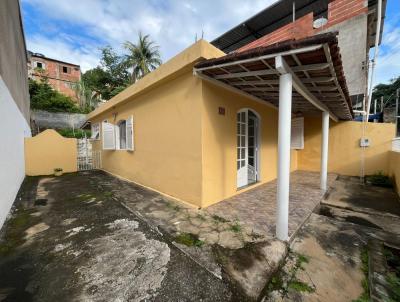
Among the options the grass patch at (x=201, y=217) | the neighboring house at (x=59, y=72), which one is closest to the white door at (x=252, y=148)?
the grass patch at (x=201, y=217)

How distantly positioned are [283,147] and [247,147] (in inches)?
113

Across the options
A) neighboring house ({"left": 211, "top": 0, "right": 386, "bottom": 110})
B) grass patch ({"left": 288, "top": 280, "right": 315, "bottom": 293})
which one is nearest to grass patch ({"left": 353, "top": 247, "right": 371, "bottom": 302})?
grass patch ({"left": 288, "top": 280, "right": 315, "bottom": 293})

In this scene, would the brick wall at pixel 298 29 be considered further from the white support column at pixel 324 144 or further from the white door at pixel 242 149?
the white door at pixel 242 149

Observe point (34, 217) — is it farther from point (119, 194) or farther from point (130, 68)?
point (130, 68)

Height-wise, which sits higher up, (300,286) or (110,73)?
(110,73)

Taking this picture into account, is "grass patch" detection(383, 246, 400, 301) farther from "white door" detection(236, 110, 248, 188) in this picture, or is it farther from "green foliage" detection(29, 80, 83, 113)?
"green foliage" detection(29, 80, 83, 113)

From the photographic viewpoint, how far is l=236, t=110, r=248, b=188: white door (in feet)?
17.3

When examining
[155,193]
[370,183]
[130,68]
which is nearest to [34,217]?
[155,193]

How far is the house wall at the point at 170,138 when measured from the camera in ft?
13.3

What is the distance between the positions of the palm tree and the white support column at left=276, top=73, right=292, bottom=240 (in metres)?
19.1

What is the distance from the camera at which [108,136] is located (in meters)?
7.76

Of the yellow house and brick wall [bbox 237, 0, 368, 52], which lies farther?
brick wall [bbox 237, 0, 368, 52]

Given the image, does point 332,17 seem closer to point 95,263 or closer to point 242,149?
point 242,149

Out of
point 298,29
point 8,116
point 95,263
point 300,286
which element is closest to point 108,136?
point 8,116
